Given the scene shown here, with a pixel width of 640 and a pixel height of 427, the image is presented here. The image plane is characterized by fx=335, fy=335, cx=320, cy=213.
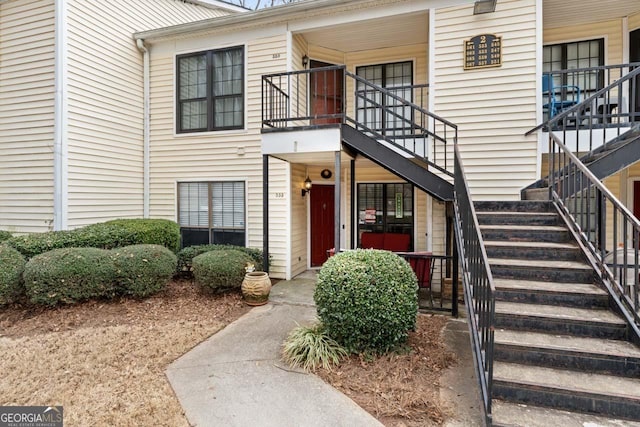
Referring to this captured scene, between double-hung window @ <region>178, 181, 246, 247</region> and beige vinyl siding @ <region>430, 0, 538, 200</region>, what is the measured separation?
4800 millimetres

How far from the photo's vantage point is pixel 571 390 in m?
2.66

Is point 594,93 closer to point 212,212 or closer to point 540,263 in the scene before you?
point 540,263

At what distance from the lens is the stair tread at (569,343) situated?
289cm

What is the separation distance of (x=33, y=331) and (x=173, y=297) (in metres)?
1.97

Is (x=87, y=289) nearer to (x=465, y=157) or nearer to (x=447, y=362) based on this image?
(x=447, y=362)

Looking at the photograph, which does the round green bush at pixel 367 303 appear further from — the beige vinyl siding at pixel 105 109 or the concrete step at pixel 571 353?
the beige vinyl siding at pixel 105 109

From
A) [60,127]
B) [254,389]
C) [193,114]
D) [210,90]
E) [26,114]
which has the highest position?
[210,90]

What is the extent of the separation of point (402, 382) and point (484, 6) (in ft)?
21.3

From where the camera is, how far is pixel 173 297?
6.15m

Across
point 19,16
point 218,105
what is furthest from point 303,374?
point 19,16

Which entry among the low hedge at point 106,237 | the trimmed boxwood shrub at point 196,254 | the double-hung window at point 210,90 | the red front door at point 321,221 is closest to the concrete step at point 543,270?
the trimmed boxwood shrub at point 196,254

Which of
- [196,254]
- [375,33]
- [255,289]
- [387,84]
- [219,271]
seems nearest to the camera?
[255,289]

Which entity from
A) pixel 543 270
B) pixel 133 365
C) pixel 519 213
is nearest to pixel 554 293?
pixel 543 270

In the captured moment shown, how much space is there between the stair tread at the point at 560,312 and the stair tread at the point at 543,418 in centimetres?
87
